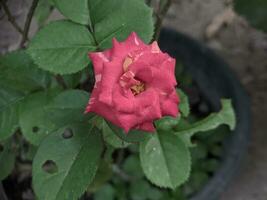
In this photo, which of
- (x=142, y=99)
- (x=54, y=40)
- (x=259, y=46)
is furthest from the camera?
(x=259, y=46)

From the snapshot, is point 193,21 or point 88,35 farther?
point 193,21

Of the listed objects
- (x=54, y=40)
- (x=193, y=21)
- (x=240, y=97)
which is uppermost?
(x=54, y=40)

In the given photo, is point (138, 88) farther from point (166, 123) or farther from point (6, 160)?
point (6, 160)

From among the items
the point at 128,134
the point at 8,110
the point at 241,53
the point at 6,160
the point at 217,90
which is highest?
the point at 128,134

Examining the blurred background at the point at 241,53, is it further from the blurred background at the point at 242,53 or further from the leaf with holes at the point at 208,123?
the leaf with holes at the point at 208,123

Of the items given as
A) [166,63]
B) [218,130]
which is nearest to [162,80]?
[166,63]

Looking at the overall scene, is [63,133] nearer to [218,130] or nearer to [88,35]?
[88,35]

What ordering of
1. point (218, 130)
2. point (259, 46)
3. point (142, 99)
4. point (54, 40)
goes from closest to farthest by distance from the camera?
point (142, 99), point (54, 40), point (218, 130), point (259, 46)

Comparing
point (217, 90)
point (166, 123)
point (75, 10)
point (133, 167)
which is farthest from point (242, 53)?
point (75, 10)
